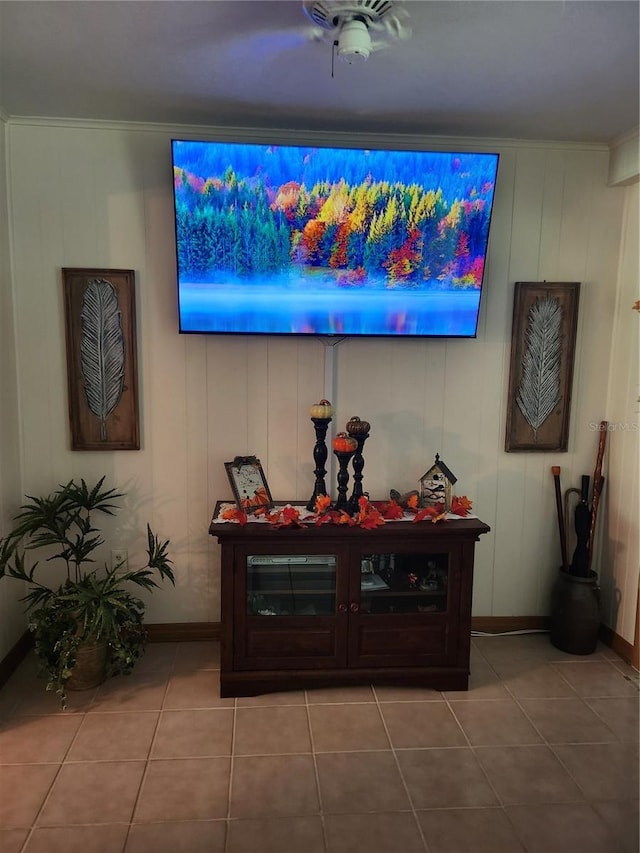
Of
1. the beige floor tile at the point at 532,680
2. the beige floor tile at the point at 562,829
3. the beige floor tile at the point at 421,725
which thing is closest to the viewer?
the beige floor tile at the point at 562,829

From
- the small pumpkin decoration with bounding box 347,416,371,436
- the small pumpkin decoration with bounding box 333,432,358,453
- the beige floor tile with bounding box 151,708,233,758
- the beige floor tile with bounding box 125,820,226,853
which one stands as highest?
the small pumpkin decoration with bounding box 347,416,371,436

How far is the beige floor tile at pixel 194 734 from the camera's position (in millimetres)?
2328

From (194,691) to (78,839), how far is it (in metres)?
0.86

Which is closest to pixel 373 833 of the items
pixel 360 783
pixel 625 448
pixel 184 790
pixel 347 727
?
pixel 360 783

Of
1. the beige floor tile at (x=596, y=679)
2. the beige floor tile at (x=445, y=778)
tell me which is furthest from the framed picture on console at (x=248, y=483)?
the beige floor tile at (x=596, y=679)

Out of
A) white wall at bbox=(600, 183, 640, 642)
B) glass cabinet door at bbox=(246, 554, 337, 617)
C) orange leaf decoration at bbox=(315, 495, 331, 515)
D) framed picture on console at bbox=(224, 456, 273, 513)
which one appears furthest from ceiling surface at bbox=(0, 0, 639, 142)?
glass cabinet door at bbox=(246, 554, 337, 617)

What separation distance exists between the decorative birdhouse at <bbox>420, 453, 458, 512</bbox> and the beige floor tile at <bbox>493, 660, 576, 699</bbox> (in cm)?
82

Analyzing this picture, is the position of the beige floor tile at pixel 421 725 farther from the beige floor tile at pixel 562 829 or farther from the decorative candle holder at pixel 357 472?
the decorative candle holder at pixel 357 472

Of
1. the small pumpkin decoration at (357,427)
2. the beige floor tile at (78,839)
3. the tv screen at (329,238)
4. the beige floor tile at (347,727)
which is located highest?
the tv screen at (329,238)

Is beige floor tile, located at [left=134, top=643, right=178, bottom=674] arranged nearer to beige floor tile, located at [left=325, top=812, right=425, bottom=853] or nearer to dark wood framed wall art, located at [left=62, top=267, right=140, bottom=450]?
dark wood framed wall art, located at [left=62, top=267, right=140, bottom=450]

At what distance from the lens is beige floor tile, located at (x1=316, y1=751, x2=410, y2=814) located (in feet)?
6.79

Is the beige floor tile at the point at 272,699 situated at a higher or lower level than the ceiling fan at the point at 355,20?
lower

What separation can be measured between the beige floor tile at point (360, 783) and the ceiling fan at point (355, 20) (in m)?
2.38

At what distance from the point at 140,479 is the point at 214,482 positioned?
357 mm
